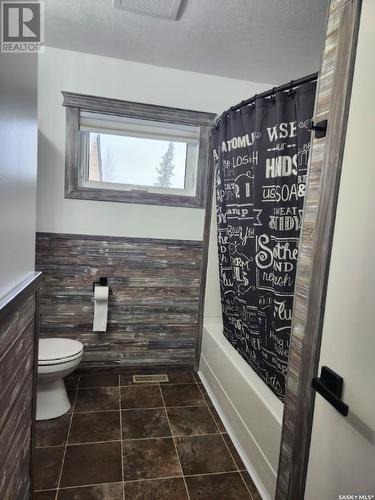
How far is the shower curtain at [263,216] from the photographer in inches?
59.6

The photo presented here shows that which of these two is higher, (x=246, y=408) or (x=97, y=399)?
(x=246, y=408)

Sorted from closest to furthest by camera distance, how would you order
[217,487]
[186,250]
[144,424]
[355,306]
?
1. [355,306]
2. [217,487]
3. [144,424]
4. [186,250]

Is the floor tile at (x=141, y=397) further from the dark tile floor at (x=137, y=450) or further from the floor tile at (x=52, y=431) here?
the floor tile at (x=52, y=431)

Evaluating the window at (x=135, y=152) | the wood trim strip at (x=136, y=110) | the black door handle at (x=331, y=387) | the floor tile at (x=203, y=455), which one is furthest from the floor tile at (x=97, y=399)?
the wood trim strip at (x=136, y=110)

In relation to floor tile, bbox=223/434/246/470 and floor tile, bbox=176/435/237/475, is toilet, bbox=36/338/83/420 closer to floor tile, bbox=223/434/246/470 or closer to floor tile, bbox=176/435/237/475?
floor tile, bbox=176/435/237/475

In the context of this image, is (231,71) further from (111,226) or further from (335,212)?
(335,212)

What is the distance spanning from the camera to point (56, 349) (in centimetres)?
206

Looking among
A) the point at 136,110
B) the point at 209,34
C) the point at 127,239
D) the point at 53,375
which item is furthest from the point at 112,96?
the point at 53,375

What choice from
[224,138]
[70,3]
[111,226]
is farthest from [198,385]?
[70,3]

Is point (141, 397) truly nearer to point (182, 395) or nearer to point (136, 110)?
point (182, 395)

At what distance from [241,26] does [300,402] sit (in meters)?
2.01

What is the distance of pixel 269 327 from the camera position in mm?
1699

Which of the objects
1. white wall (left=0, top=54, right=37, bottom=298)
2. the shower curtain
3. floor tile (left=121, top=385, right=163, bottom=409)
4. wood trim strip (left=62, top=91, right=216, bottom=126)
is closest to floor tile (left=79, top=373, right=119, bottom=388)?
floor tile (left=121, top=385, right=163, bottom=409)

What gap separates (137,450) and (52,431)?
1.81 feet
